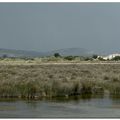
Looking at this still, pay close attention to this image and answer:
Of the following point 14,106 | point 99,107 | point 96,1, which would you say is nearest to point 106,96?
point 99,107

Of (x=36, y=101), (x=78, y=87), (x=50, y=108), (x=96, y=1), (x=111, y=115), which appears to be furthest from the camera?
(x=78, y=87)

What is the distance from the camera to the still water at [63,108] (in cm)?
1612

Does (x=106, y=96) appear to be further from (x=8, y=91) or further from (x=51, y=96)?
(x=8, y=91)

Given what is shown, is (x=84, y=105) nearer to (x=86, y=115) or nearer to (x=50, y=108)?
(x=50, y=108)

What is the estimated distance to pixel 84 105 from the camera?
1880 cm

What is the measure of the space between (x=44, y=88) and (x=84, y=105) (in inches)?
124

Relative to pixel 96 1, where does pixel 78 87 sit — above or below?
below

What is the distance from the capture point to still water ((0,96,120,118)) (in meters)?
16.1

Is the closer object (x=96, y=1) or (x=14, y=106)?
(x=96, y=1)

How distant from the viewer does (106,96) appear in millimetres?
21297

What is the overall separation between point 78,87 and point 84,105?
358 centimetres

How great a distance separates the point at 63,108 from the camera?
18.0m

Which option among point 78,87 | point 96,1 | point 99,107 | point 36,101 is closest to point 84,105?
point 99,107

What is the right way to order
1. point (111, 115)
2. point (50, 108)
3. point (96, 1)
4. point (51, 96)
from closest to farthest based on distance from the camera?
point (96, 1), point (111, 115), point (50, 108), point (51, 96)
